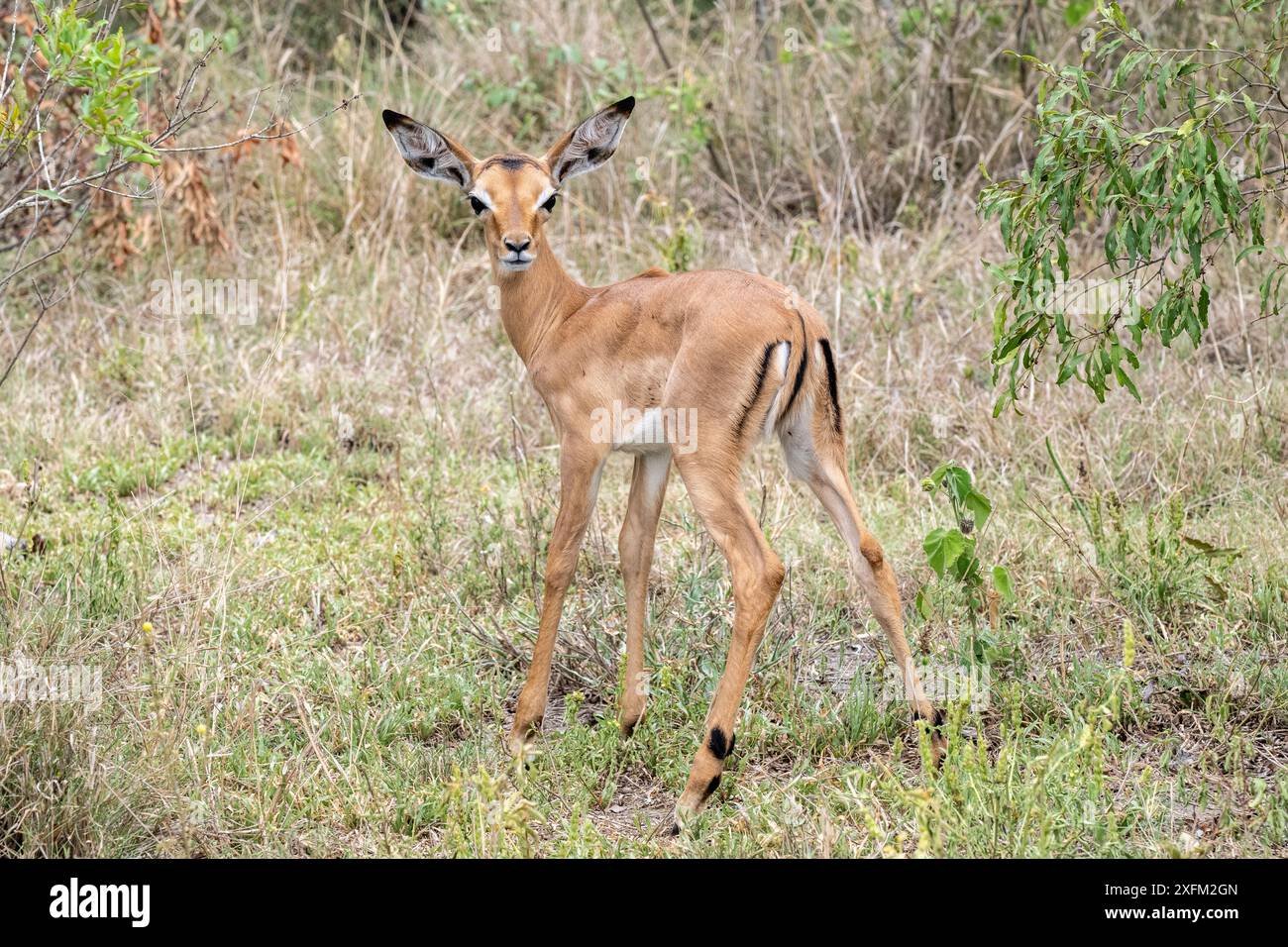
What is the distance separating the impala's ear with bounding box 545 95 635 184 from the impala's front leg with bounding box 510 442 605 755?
102 centimetres

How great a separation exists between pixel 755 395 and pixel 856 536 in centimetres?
55

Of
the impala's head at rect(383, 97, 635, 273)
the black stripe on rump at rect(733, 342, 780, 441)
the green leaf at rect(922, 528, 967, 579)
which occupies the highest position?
the impala's head at rect(383, 97, 635, 273)

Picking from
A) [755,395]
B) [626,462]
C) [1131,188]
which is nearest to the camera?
[1131,188]

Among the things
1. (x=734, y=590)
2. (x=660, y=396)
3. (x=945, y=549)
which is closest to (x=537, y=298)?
(x=660, y=396)

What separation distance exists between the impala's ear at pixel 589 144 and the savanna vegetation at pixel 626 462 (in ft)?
3.34

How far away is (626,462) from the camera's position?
23.2ft

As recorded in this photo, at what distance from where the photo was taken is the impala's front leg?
15.2 feet

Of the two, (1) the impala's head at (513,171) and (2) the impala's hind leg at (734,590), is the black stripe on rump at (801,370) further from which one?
(1) the impala's head at (513,171)

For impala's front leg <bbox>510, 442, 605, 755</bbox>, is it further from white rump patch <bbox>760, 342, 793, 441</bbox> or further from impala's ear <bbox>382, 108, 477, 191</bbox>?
impala's ear <bbox>382, 108, 477, 191</bbox>

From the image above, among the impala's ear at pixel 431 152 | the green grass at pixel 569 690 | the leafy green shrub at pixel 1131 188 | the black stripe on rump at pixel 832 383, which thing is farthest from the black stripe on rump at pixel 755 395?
the impala's ear at pixel 431 152

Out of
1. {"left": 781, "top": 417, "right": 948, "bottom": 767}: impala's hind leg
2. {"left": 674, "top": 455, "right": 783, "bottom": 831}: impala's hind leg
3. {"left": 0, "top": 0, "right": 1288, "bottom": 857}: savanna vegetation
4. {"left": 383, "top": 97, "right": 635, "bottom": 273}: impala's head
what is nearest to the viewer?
{"left": 0, "top": 0, "right": 1288, "bottom": 857}: savanna vegetation

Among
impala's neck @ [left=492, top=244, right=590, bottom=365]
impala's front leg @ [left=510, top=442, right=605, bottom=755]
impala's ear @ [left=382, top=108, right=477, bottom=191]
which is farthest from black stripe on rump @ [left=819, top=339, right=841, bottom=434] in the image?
impala's ear @ [left=382, top=108, right=477, bottom=191]

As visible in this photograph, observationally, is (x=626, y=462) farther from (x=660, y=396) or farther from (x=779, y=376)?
(x=779, y=376)
